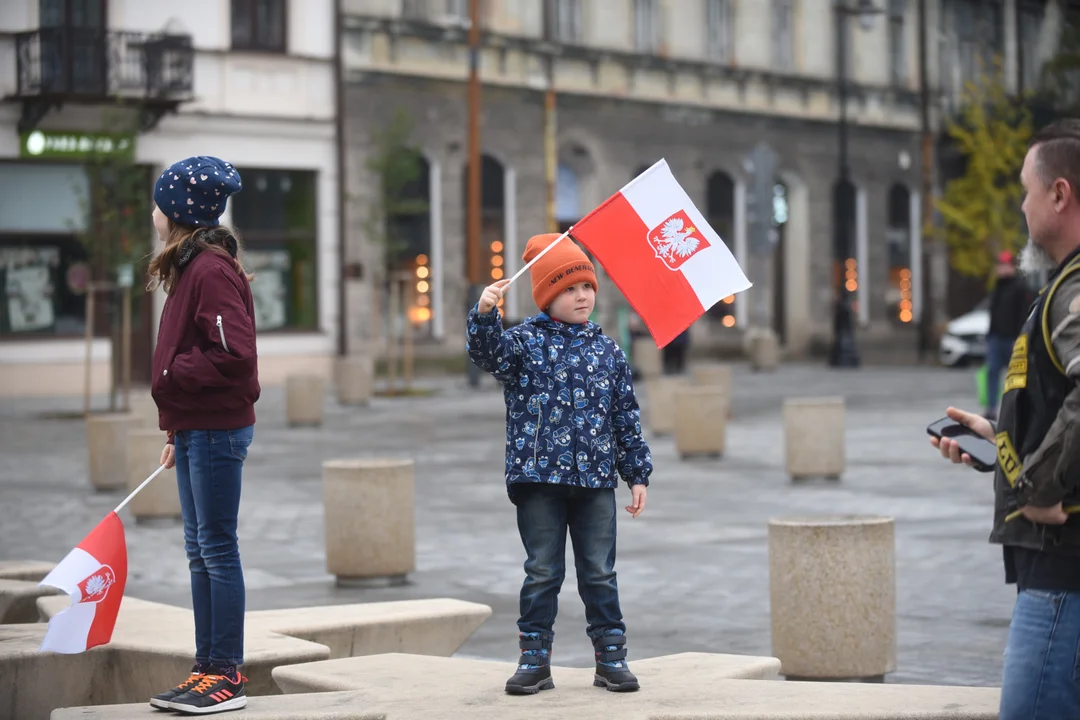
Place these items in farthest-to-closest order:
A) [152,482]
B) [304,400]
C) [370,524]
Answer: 1. [304,400]
2. [152,482]
3. [370,524]

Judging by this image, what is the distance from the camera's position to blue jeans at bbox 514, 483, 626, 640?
603 centimetres

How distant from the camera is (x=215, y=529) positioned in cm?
607

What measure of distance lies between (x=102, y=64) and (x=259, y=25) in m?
3.86

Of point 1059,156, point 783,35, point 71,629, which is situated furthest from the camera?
point 783,35

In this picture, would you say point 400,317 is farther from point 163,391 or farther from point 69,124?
point 163,391

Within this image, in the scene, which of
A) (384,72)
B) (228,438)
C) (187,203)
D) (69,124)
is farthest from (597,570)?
(384,72)

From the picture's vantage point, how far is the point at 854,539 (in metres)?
7.62

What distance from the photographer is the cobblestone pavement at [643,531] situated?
8906 millimetres

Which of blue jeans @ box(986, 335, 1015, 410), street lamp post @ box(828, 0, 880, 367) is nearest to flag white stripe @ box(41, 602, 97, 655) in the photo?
blue jeans @ box(986, 335, 1015, 410)

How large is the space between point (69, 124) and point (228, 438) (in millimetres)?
24269

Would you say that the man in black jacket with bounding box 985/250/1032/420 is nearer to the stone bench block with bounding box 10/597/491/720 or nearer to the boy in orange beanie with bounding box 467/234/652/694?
the stone bench block with bounding box 10/597/491/720

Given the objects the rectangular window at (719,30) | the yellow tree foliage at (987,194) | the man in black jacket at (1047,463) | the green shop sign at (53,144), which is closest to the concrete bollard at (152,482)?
the man in black jacket at (1047,463)

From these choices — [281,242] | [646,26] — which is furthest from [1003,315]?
[646,26]

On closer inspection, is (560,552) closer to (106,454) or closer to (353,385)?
(106,454)
